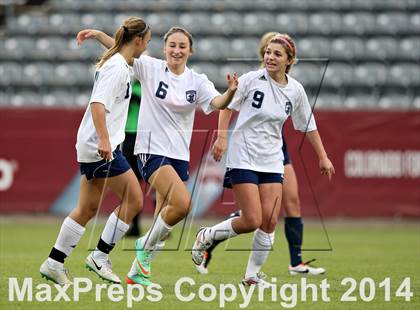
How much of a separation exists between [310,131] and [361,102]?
1113 cm

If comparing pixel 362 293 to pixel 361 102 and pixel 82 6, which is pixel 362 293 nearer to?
pixel 361 102

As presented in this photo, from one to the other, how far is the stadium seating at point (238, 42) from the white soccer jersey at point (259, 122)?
36.0ft

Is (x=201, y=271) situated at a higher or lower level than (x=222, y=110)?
lower

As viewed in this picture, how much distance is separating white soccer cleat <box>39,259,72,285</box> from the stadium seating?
11909mm

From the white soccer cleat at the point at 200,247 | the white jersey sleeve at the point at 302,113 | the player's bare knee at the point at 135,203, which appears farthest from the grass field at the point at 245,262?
the white jersey sleeve at the point at 302,113

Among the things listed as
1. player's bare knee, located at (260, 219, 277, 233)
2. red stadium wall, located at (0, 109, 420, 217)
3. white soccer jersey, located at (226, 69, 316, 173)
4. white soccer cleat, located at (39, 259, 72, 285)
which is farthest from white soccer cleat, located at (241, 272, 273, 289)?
red stadium wall, located at (0, 109, 420, 217)

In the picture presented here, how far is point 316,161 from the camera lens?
17.1 meters

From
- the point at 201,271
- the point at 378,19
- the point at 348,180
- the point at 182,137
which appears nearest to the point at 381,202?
the point at 348,180

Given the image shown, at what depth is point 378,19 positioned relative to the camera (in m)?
21.3

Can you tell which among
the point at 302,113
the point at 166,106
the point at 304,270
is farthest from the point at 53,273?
the point at 304,270

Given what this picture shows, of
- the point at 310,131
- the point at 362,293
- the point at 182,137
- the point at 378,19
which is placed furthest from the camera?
the point at 378,19

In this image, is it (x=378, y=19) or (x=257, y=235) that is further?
(x=378, y=19)

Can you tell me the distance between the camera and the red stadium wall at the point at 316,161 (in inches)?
677

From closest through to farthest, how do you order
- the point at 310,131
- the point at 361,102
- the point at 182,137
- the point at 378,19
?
1. the point at 182,137
2. the point at 310,131
3. the point at 361,102
4. the point at 378,19
